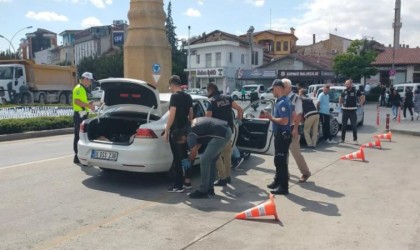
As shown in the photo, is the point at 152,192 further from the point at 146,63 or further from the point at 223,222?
the point at 146,63

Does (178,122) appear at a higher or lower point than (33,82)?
lower

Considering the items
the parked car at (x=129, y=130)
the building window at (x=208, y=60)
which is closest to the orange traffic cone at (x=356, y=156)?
the parked car at (x=129, y=130)

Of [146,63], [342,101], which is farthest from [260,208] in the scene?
[146,63]

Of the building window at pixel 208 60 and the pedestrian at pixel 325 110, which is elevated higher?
the building window at pixel 208 60

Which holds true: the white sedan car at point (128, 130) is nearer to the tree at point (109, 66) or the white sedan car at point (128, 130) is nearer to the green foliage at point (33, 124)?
the green foliage at point (33, 124)

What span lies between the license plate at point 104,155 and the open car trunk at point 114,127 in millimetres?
239

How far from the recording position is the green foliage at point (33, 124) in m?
13.9

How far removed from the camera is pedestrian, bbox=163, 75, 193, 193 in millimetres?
6629

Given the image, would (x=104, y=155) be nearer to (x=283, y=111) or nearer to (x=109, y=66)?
(x=283, y=111)

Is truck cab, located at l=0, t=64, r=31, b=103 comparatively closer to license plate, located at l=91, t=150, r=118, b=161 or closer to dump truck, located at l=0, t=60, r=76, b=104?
dump truck, located at l=0, t=60, r=76, b=104

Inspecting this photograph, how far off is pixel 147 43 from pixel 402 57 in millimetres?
42971

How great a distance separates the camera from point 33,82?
99.8 feet

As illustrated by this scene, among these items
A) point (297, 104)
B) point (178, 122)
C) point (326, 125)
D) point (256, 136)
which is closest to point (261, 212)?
point (178, 122)

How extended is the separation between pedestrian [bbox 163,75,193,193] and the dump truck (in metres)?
24.3
